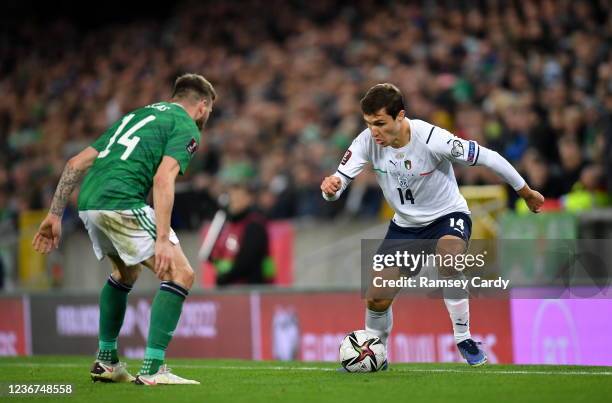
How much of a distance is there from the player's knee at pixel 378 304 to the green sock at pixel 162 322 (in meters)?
1.71

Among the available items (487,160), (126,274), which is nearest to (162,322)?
(126,274)

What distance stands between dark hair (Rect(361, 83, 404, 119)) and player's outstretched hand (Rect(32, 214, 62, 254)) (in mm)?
2375

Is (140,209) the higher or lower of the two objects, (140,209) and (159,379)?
the higher

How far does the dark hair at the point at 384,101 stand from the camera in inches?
327

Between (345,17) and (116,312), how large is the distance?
44.6 feet

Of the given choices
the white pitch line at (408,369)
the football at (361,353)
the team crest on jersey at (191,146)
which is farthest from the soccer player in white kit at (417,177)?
the team crest on jersey at (191,146)

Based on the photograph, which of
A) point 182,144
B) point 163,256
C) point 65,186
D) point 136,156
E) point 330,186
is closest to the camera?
point 163,256

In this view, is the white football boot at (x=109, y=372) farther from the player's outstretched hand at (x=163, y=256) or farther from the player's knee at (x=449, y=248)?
the player's knee at (x=449, y=248)

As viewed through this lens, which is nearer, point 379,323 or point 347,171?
point 347,171

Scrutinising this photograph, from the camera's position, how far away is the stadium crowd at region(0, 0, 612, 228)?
1449 cm

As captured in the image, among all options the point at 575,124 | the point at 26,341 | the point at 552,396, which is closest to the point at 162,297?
the point at 552,396

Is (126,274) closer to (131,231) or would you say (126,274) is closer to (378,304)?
(131,231)

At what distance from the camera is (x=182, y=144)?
7.53 meters

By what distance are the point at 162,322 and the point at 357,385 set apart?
4.49ft
